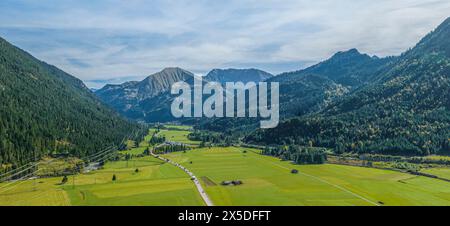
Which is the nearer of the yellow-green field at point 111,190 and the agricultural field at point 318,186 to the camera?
the agricultural field at point 318,186

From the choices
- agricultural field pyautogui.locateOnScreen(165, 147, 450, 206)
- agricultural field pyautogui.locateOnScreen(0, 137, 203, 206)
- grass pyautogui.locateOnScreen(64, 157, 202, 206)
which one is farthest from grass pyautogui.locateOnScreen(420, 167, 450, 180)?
grass pyautogui.locateOnScreen(64, 157, 202, 206)

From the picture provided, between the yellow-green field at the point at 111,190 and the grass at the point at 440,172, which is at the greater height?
the grass at the point at 440,172

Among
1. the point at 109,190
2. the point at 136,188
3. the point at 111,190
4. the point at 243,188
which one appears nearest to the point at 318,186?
the point at 243,188

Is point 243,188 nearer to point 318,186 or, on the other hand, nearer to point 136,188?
point 318,186

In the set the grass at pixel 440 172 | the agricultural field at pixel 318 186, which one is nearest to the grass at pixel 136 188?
the agricultural field at pixel 318 186

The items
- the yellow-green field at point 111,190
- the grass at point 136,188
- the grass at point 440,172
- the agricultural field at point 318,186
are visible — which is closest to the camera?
the agricultural field at point 318,186

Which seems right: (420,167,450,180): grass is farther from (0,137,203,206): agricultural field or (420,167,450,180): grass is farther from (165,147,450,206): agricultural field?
(0,137,203,206): agricultural field

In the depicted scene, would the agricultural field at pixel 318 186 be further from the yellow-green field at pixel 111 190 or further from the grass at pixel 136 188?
the yellow-green field at pixel 111 190

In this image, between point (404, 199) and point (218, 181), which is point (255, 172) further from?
point (404, 199)
